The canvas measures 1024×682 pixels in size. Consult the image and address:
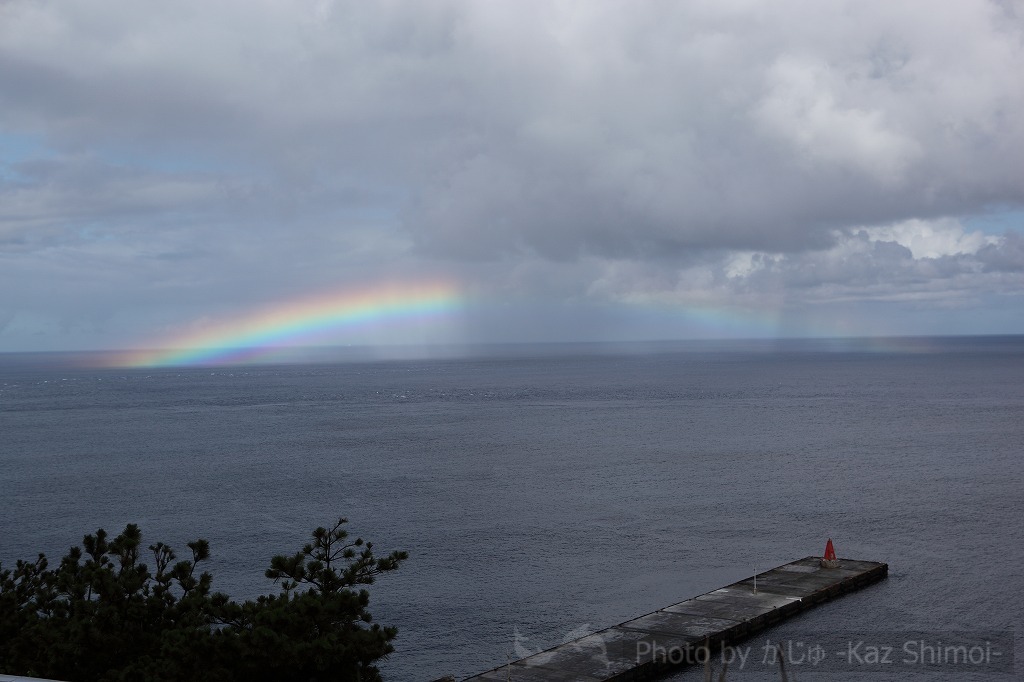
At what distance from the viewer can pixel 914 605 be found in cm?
4553

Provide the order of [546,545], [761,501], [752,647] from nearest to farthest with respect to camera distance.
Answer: [752,647], [546,545], [761,501]

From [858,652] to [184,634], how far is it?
27.9 metres

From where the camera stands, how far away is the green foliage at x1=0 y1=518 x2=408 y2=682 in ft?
76.7

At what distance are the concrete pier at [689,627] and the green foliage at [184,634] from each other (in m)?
11.5

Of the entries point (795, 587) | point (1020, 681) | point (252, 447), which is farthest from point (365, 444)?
point (1020, 681)

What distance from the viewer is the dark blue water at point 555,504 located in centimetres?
4644

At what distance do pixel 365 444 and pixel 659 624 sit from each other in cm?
7844

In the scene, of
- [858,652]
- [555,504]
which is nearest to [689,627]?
[858,652]

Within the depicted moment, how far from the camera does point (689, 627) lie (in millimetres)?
40562

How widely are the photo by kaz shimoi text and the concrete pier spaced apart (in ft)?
0.45

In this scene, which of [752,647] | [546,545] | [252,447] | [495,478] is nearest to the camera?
[752,647]

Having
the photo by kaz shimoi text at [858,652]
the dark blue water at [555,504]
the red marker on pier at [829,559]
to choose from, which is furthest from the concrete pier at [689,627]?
the dark blue water at [555,504]

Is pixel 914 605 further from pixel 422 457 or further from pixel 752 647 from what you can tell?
pixel 422 457

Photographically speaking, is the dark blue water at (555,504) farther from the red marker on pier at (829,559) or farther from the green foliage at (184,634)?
the green foliage at (184,634)
